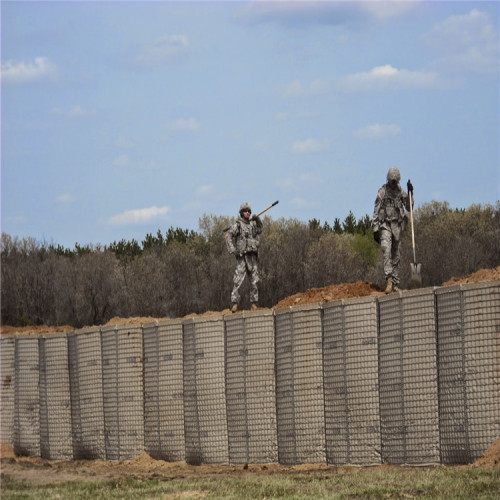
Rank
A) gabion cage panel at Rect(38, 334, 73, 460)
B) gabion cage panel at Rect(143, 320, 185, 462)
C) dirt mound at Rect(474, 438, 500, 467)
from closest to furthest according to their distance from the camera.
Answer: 1. dirt mound at Rect(474, 438, 500, 467)
2. gabion cage panel at Rect(143, 320, 185, 462)
3. gabion cage panel at Rect(38, 334, 73, 460)

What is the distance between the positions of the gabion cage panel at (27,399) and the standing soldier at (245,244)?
5.27 metres

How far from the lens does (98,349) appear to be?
75.8ft

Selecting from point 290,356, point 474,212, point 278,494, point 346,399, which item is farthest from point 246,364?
point 474,212

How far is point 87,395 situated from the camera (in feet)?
76.2

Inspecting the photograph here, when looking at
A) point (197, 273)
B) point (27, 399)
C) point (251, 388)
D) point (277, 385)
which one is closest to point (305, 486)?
point (277, 385)

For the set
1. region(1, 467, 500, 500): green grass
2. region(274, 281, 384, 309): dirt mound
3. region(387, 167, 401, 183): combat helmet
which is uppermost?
region(387, 167, 401, 183): combat helmet

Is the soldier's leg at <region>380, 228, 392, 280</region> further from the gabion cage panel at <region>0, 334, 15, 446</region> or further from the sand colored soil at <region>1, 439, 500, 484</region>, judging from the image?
the gabion cage panel at <region>0, 334, 15, 446</region>

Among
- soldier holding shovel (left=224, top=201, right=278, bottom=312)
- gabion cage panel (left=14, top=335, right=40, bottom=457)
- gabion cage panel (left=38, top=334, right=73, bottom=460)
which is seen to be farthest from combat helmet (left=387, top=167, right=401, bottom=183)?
gabion cage panel (left=14, top=335, right=40, bottom=457)

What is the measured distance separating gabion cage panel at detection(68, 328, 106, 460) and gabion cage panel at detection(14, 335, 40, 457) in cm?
140

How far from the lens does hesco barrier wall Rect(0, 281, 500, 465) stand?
15.6 metres

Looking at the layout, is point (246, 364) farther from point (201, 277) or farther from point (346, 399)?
point (201, 277)

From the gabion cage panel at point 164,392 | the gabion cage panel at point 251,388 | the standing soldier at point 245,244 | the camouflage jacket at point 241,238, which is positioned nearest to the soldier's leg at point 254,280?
the standing soldier at point 245,244

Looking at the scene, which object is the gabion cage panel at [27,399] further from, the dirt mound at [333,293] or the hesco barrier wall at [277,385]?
the dirt mound at [333,293]

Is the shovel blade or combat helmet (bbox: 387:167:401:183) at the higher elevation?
combat helmet (bbox: 387:167:401:183)
